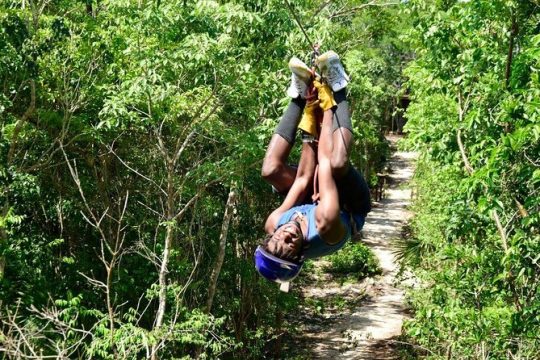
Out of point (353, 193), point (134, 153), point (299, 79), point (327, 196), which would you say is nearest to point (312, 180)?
point (353, 193)

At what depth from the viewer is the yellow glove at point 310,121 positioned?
8.21 feet

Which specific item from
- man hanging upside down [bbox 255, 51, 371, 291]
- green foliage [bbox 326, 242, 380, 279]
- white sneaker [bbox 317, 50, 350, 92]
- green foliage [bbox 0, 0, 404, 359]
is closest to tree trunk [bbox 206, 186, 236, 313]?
green foliage [bbox 0, 0, 404, 359]

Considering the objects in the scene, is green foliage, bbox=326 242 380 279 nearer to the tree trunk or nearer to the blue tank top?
the tree trunk

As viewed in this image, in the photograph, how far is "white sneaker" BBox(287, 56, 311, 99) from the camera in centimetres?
246

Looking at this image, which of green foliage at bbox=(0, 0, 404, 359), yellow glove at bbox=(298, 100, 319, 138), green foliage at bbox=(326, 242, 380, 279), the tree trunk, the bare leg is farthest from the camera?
green foliage at bbox=(326, 242, 380, 279)

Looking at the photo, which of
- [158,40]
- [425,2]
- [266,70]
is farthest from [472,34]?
[158,40]

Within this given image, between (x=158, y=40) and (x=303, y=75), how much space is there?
3.66m

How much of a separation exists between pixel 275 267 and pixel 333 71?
0.81 m

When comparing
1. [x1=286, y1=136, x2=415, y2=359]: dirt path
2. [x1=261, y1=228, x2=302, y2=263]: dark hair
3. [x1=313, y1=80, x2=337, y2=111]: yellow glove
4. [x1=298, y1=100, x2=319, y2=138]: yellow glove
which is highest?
[x1=313, y1=80, x2=337, y2=111]: yellow glove

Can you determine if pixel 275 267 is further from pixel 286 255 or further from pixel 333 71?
pixel 333 71

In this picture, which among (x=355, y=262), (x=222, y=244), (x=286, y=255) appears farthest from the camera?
(x=355, y=262)

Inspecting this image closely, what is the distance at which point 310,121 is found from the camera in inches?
99.0

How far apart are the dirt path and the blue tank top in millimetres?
9100

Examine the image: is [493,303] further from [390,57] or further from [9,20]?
[390,57]
